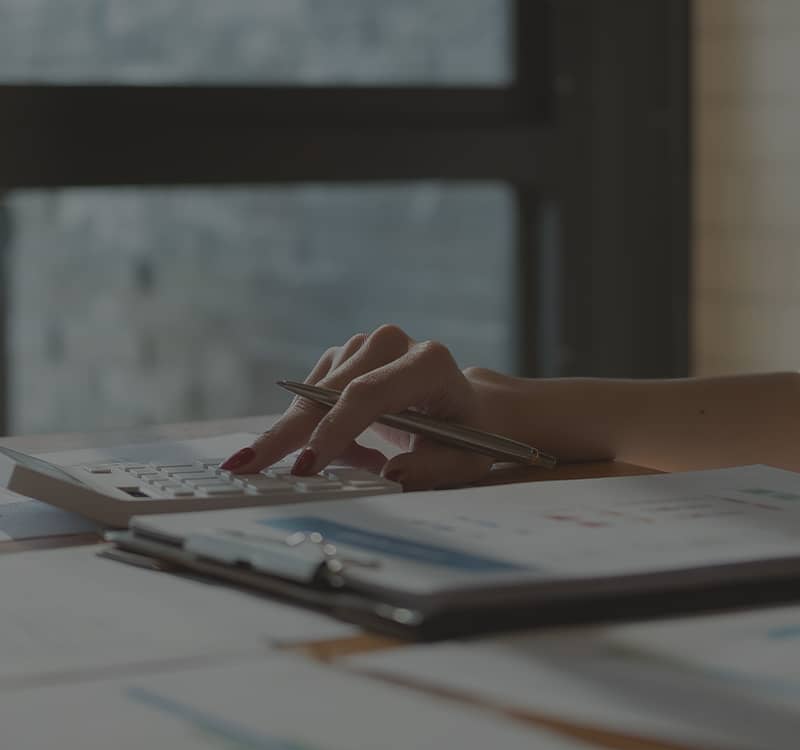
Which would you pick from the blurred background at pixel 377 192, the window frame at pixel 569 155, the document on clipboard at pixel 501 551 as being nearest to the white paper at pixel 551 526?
the document on clipboard at pixel 501 551

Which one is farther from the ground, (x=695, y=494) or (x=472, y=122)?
(x=472, y=122)

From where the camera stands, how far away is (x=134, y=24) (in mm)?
2814

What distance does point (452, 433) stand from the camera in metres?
0.88

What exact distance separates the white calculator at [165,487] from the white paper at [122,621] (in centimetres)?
9

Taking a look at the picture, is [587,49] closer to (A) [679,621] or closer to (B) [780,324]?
(B) [780,324]

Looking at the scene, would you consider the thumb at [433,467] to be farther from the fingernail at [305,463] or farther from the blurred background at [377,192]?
the blurred background at [377,192]

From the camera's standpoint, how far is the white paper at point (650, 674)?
1.41 ft

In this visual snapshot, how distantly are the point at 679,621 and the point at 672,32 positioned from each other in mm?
2890

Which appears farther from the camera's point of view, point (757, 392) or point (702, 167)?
point (702, 167)

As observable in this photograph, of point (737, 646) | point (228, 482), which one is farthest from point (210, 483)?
point (737, 646)

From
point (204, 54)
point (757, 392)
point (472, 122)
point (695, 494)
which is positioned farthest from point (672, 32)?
point (695, 494)

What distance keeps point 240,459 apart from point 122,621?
284 millimetres

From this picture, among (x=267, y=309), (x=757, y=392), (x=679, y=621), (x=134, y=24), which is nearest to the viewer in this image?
(x=679, y=621)

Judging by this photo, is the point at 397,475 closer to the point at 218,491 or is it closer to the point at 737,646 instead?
the point at 218,491
